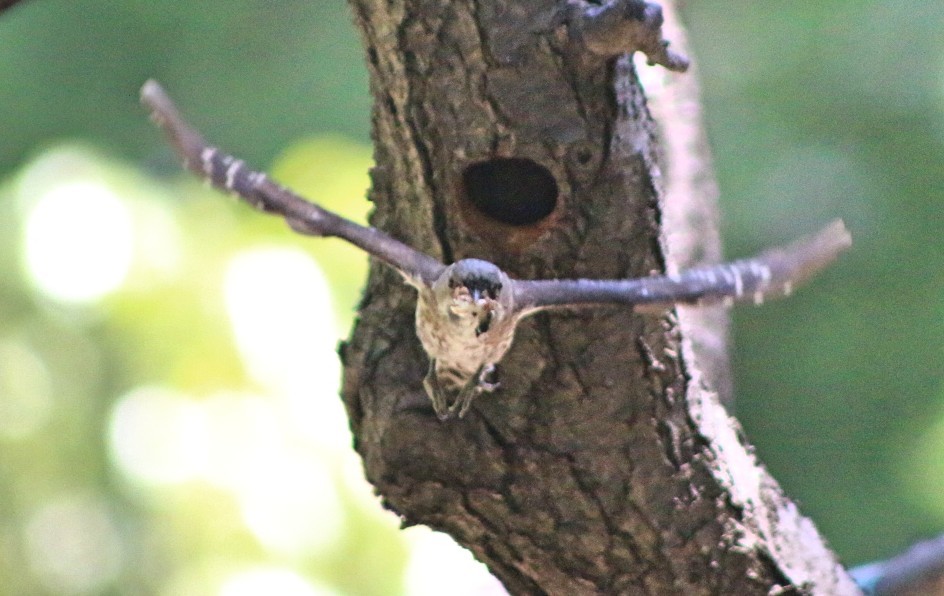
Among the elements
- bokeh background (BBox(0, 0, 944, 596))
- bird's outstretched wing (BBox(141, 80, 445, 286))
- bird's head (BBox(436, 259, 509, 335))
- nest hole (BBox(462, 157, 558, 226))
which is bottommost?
bird's head (BBox(436, 259, 509, 335))

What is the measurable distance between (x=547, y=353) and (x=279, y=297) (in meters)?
1.33

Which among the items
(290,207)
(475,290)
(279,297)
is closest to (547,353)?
(475,290)

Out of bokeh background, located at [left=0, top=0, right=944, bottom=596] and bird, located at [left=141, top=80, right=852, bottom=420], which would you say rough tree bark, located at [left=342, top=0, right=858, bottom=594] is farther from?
bokeh background, located at [left=0, top=0, right=944, bottom=596]

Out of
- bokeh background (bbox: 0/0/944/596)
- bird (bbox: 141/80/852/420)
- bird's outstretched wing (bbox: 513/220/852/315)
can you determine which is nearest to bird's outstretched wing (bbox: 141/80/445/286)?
bird (bbox: 141/80/852/420)

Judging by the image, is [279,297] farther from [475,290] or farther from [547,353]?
[475,290]

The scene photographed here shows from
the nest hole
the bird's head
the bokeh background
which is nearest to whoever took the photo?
the bird's head

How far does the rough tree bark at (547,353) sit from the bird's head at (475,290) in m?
0.12

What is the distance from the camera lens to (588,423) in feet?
4.19

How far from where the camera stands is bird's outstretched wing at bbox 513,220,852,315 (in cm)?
115

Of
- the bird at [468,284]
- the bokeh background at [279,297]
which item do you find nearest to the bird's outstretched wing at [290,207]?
the bird at [468,284]

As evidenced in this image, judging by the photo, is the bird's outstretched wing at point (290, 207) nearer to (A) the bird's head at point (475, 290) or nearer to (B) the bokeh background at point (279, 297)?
(A) the bird's head at point (475, 290)

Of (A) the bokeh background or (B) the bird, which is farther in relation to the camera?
(A) the bokeh background

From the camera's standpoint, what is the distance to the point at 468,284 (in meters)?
1.14

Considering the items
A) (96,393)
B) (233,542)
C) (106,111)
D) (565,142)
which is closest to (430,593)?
(233,542)
